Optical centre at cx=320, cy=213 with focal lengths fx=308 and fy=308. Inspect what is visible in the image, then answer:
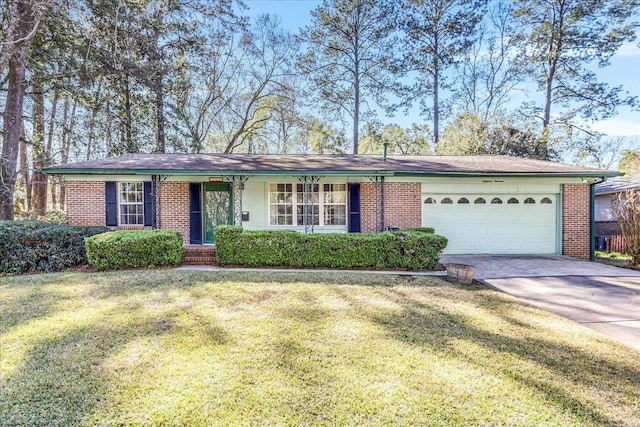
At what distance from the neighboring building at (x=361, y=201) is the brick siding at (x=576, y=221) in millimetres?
→ 32

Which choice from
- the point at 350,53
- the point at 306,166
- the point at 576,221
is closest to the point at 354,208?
the point at 306,166

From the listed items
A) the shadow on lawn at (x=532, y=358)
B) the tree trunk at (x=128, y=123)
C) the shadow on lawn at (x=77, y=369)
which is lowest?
the shadow on lawn at (x=532, y=358)

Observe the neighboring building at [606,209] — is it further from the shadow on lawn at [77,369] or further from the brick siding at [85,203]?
the brick siding at [85,203]

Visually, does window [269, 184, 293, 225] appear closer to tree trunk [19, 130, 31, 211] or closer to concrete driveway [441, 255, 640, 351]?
concrete driveway [441, 255, 640, 351]

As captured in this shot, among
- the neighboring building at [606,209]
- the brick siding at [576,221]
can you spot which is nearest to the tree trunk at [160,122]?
the brick siding at [576,221]

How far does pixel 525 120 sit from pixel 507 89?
145 inches

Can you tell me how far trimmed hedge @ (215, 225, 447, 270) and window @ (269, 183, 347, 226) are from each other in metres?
2.56

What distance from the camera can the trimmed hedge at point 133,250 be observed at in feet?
23.6

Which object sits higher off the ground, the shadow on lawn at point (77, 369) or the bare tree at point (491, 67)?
the bare tree at point (491, 67)

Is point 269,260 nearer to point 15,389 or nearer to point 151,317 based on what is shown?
point 151,317

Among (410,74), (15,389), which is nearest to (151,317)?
(15,389)

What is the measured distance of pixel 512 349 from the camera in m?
3.66

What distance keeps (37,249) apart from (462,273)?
9.97 metres

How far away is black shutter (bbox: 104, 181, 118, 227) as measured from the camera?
Result: 384 inches
